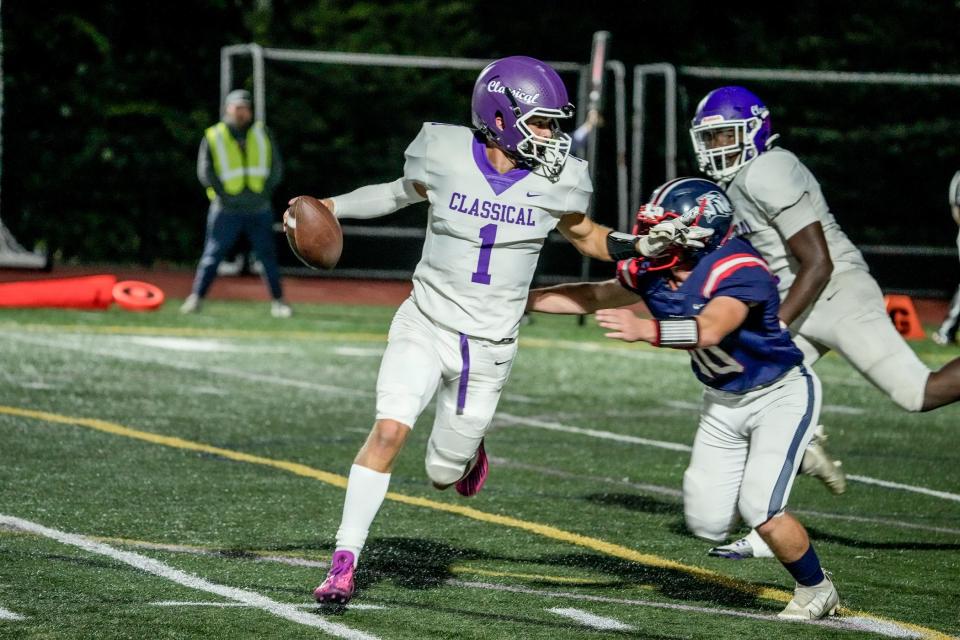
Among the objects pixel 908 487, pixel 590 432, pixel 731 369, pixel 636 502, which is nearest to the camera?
pixel 731 369

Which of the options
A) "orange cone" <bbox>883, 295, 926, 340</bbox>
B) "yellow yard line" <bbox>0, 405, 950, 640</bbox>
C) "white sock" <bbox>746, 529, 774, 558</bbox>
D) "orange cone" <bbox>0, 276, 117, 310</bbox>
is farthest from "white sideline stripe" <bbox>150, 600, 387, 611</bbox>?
"orange cone" <bbox>0, 276, 117, 310</bbox>

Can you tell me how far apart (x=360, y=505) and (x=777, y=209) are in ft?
8.21

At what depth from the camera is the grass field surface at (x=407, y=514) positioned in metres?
5.16

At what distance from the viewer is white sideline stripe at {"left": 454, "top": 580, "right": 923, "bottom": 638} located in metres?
5.16

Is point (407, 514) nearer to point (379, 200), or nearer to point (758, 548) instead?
point (758, 548)

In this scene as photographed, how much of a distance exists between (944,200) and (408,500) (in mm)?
14437

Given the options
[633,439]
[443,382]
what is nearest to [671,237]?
[443,382]

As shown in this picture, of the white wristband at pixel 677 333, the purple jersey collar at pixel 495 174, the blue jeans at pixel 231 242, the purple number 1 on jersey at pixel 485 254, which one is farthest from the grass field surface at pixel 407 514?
the blue jeans at pixel 231 242

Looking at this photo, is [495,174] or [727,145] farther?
[727,145]

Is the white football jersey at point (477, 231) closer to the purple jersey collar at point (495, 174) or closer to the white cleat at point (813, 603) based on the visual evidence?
the purple jersey collar at point (495, 174)

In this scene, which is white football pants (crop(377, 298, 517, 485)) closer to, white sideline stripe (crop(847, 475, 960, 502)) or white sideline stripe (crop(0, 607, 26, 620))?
white sideline stripe (crop(0, 607, 26, 620))

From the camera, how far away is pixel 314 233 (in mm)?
5637

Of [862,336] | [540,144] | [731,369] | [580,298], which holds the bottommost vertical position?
[862,336]

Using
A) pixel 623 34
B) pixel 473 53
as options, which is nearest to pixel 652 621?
pixel 473 53
